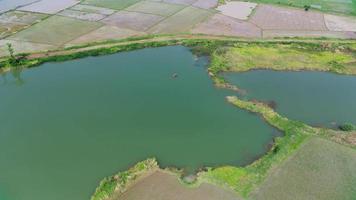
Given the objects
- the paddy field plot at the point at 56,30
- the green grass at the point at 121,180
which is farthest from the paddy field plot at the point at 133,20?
the green grass at the point at 121,180

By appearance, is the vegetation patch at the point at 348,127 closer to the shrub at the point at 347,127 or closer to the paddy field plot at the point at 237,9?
the shrub at the point at 347,127

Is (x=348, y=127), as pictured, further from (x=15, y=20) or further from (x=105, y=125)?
(x=15, y=20)

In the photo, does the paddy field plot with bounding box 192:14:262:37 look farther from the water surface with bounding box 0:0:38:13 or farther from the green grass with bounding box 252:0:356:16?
the water surface with bounding box 0:0:38:13

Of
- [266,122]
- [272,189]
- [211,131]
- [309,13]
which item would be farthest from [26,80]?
[309,13]

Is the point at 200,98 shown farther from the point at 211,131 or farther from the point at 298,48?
the point at 298,48

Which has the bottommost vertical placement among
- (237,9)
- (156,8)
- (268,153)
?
(268,153)

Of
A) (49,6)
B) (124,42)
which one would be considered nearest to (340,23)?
(124,42)
